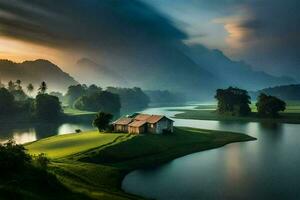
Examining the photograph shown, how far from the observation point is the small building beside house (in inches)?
3942

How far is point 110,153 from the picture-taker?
255 feet

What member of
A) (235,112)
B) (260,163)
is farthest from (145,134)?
(235,112)

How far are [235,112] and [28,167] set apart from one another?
161367mm

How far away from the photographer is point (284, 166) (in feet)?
230

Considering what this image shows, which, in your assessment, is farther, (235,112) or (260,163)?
(235,112)

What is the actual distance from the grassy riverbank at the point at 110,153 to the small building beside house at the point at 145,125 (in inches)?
143

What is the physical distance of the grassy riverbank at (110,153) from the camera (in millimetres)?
53688

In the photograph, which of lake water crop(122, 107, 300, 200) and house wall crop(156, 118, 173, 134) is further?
house wall crop(156, 118, 173, 134)

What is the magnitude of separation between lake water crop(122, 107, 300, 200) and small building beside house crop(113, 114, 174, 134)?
17.0m

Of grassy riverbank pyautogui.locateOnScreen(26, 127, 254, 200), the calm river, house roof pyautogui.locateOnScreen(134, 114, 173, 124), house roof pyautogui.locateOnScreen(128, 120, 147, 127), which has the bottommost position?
the calm river

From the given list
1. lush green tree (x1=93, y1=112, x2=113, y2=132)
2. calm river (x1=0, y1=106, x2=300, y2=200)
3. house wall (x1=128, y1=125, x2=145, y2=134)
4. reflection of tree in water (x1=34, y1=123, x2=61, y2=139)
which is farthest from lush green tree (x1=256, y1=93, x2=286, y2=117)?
reflection of tree in water (x1=34, y1=123, x2=61, y2=139)

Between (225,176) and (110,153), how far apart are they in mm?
26774

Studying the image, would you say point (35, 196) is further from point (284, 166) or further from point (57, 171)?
point (284, 166)

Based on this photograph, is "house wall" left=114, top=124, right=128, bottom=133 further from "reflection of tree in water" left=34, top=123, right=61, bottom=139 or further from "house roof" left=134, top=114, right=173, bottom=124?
"reflection of tree in water" left=34, top=123, right=61, bottom=139
